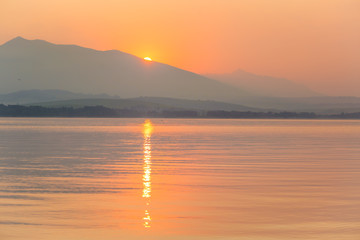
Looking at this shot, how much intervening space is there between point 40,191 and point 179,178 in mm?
6332

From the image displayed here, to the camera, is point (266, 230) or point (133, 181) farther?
point (133, 181)

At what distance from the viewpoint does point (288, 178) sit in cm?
2562

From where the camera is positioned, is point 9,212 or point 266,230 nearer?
point 266,230

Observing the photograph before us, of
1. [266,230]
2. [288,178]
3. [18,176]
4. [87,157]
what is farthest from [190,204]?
[87,157]

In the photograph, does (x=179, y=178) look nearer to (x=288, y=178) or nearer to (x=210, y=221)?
(x=288, y=178)

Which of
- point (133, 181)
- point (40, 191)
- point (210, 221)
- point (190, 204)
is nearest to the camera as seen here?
point (210, 221)

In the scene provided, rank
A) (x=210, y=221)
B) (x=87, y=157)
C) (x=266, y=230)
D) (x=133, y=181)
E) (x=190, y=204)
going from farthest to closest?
(x=87, y=157)
(x=133, y=181)
(x=190, y=204)
(x=210, y=221)
(x=266, y=230)

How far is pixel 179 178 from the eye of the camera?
25.7 m

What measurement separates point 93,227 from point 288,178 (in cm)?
1199

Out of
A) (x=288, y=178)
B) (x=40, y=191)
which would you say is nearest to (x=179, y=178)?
(x=288, y=178)

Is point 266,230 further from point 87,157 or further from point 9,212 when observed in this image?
point 87,157

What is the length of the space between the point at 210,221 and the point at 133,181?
28.6ft

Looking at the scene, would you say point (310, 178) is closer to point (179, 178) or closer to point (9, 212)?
point (179, 178)

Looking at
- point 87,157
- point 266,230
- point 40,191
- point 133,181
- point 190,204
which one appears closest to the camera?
point 266,230
